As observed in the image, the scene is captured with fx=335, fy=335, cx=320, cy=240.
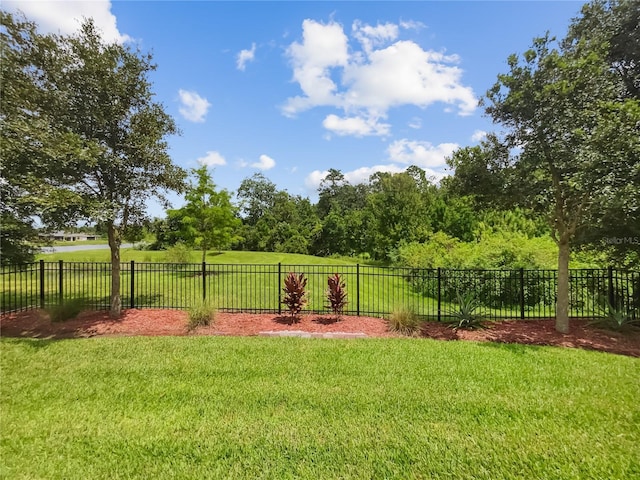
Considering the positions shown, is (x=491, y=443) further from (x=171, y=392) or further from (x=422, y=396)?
(x=171, y=392)

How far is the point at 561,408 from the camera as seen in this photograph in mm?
3682

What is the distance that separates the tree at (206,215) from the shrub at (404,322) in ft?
37.1

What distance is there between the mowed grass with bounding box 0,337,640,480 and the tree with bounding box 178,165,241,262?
36.6 feet

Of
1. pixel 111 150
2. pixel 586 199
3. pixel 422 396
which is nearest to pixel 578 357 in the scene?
pixel 586 199

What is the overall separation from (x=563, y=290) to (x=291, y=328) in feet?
20.0

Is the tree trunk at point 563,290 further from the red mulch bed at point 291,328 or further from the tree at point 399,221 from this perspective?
the tree at point 399,221

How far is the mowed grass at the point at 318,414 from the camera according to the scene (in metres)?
2.77

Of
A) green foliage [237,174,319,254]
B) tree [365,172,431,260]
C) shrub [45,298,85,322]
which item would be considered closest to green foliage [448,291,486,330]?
shrub [45,298,85,322]

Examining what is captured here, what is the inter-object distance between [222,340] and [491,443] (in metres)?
4.78

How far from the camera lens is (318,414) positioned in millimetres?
3525

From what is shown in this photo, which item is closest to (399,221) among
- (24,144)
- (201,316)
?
(201,316)

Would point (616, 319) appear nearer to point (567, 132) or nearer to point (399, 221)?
point (567, 132)

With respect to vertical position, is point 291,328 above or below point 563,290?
below

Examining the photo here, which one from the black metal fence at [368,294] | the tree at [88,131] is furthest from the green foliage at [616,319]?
the tree at [88,131]
